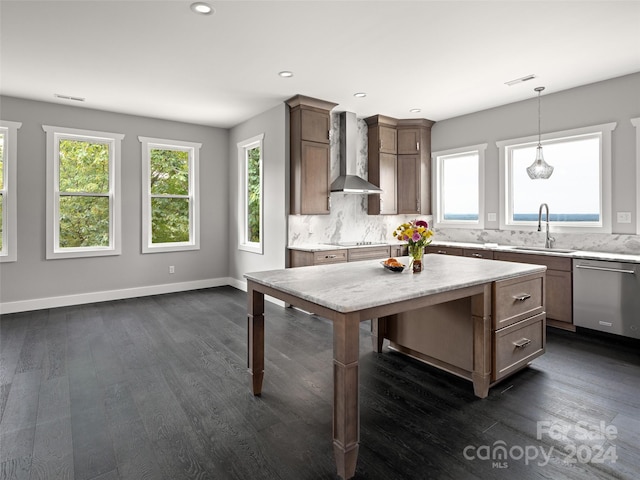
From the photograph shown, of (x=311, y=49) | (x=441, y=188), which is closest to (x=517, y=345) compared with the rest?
(x=311, y=49)

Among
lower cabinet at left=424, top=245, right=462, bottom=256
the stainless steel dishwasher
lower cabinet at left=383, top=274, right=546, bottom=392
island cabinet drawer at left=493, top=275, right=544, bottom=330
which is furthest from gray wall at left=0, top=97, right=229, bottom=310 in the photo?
the stainless steel dishwasher

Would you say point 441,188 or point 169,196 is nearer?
point 169,196

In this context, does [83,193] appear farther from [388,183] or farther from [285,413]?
[285,413]

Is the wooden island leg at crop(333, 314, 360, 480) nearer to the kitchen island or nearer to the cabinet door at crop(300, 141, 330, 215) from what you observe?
the kitchen island

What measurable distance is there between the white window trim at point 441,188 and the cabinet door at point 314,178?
79.5 inches

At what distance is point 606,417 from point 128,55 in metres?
4.67

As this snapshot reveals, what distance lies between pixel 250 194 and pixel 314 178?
1.49m

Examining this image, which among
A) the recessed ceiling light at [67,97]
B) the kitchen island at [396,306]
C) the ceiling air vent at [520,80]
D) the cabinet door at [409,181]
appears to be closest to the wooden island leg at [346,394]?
the kitchen island at [396,306]

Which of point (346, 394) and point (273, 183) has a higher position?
point (273, 183)

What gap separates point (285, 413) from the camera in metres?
2.27

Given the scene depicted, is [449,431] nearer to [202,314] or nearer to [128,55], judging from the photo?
[202,314]

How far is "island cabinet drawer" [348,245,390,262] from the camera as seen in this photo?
191 inches

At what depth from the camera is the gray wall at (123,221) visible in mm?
4684

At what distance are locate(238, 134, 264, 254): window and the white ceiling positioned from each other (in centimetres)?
110
